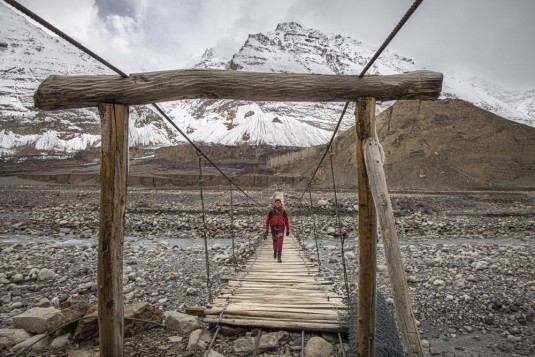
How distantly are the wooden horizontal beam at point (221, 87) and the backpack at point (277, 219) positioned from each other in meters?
4.26

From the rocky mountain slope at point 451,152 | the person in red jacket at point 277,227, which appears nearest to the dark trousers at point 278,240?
the person in red jacket at point 277,227

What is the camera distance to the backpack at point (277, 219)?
6.44 m

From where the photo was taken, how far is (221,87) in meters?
2.37

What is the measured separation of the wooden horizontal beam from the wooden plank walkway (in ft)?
7.81

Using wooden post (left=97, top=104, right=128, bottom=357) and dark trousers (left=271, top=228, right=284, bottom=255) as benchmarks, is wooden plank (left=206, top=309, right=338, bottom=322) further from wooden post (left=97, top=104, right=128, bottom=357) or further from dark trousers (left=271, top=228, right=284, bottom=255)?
dark trousers (left=271, top=228, right=284, bottom=255)

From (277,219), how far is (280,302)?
2.81 meters

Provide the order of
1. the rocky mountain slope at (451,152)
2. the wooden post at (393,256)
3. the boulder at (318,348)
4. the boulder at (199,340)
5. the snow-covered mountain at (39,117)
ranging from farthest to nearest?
the snow-covered mountain at (39,117) → the rocky mountain slope at (451,152) → the boulder at (199,340) → the boulder at (318,348) → the wooden post at (393,256)

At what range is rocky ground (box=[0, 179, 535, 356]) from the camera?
12.1ft

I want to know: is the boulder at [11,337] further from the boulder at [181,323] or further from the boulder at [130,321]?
the boulder at [181,323]

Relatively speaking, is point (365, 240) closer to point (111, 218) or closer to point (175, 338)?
point (111, 218)

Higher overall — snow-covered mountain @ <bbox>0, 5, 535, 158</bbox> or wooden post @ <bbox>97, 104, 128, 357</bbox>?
snow-covered mountain @ <bbox>0, 5, 535, 158</bbox>

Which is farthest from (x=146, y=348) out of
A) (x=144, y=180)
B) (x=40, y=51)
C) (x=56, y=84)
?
(x=40, y=51)

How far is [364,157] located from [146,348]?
9.00 feet

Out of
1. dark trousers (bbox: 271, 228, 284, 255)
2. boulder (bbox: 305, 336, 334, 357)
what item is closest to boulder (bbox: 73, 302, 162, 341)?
boulder (bbox: 305, 336, 334, 357)
